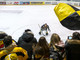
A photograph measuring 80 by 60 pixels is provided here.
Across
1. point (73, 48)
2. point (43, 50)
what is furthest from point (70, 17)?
point (43, 50)

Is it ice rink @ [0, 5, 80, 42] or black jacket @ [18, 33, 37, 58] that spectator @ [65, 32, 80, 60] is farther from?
ice rink @ [0, 5, 80, 42]

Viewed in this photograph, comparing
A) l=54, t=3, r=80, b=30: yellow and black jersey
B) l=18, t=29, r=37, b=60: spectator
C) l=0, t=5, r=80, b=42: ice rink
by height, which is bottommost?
l=0, t=5, r=80, b=42: ice rink

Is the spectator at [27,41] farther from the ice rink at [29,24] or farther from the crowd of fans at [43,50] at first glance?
the ice rink at [29,24]

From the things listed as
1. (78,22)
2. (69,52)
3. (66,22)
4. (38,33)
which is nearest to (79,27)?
(78,22)

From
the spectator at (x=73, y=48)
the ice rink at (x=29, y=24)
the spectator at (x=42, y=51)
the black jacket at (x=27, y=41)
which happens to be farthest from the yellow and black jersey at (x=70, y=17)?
the ice rink at (x=29, y=24)

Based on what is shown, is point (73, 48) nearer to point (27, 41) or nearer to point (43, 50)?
point (43, 50)

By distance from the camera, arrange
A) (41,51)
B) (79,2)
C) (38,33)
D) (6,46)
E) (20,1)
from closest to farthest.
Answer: (6,46) → (41,51) → (38,33) → (79,2) → (20,1)

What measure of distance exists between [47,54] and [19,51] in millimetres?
573

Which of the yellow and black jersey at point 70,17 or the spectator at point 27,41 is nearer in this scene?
the yellow and black jersey at point 70,17

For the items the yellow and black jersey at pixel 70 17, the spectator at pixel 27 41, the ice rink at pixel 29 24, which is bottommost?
the ice rink at pixel 29 24

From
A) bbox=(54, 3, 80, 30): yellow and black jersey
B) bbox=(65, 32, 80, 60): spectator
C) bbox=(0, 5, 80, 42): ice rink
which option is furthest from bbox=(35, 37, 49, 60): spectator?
bbox=(0, 5, 80, 42): ice rink

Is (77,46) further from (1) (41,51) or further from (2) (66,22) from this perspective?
(1) (41,51)

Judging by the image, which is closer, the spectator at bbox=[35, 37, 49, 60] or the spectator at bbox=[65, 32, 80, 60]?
the spectator at bbox=[65, 32, 80, 60]

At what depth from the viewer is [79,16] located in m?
1.90
